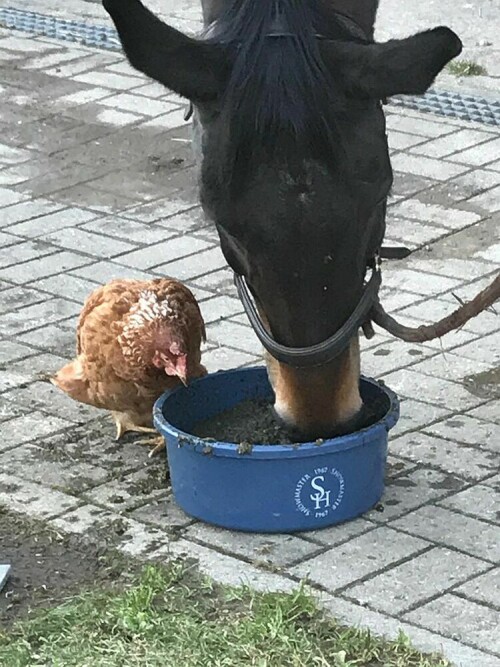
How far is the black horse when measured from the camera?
10.2ft

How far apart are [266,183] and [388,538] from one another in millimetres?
1167

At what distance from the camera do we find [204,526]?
13.0ft

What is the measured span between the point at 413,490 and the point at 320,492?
405mm

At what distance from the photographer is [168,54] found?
10.4 ft

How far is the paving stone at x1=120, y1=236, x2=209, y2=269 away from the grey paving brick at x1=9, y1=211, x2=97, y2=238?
1.59 ft

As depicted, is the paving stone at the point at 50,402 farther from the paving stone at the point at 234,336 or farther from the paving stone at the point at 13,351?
the paving stone at the point at 234,336

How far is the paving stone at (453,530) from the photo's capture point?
12.4 ft

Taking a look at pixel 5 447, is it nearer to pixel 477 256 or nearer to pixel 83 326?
pixel 83 326

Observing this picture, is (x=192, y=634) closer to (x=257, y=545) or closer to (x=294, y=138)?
(x=257, y=545)

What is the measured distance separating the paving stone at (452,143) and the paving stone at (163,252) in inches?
57.4

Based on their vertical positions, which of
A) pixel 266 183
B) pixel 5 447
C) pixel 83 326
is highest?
pixel 266 183

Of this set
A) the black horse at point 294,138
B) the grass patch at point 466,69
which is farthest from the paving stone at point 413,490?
the grass patch at point 466,69

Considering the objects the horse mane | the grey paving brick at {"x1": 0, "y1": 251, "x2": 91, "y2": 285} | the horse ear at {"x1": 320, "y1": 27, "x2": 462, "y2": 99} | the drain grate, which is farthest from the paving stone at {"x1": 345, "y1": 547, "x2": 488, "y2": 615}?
the drain grate

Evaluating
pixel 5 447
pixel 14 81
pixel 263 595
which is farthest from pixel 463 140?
pixel 263 595
